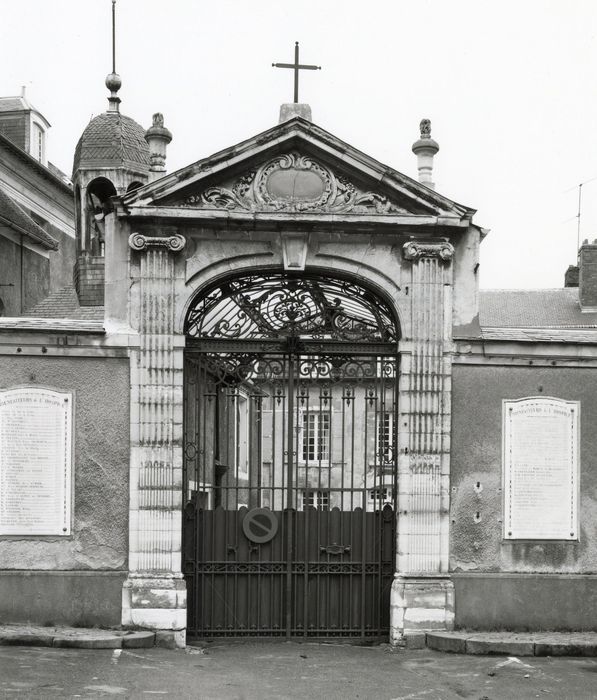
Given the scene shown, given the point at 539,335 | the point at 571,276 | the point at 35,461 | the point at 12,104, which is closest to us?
the point at 35,461

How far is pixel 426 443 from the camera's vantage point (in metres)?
11.4

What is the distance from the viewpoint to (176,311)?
1130 centimetres

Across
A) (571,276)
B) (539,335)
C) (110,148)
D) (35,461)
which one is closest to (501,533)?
(539,335)

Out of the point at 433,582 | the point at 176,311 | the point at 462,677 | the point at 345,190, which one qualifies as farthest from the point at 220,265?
the point at 462,677

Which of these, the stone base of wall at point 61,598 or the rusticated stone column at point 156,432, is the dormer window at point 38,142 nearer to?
the rusticated stone column at point 156,432

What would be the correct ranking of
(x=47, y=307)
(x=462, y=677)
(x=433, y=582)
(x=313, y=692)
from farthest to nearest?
(x=47, y=307), (x=433, y=582), (x=462, y=677), (x=313, y=692)

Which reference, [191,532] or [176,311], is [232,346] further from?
[191,532]

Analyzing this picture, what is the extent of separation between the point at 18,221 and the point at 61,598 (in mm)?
12341

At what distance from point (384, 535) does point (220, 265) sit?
337 centimetres

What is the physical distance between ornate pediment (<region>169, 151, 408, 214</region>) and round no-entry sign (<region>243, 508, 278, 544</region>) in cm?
321

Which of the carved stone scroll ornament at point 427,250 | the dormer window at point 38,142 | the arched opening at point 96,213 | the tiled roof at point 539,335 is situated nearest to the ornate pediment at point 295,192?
the carved stone scroll ornament at point 427,250

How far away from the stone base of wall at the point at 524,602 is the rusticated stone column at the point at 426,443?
215 millimetres

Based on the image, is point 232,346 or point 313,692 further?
point 232,346

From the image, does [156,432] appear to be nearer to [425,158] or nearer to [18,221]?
[425,158]
